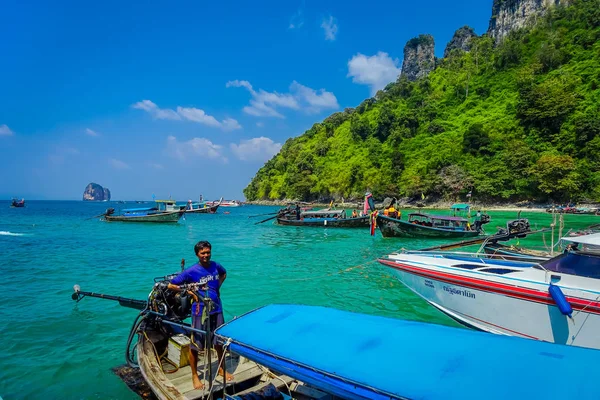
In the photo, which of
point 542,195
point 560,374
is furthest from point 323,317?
point 542,195

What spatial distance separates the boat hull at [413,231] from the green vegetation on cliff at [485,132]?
4358 centimetres

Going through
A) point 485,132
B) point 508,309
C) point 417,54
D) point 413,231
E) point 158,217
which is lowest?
point 413,231

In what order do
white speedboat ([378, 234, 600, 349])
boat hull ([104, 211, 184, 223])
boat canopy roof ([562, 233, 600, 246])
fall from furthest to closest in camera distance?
boat hull ([104, 211, 184, 223]) → boat canopy roof ([562, 233, 600, 246]) → white speedboat ([378, 234, 600, 349])

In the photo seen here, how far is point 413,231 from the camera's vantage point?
30672 millimetres

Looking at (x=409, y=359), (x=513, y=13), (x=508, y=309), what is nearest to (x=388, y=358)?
(x=409, y=359)

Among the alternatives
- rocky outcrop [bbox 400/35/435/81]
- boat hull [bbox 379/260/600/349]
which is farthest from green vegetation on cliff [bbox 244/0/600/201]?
boat hull [bbox 379/260/600/349]

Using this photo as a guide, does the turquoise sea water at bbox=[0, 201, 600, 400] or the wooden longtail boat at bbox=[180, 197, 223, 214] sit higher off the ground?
the wooden longtail boat at bbox=[180, 197, 223, 214]

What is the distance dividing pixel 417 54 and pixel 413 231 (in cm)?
→ 15882

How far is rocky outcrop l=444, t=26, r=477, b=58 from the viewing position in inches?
6063

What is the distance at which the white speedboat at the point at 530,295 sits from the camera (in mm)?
6594

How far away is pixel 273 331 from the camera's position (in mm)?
4188

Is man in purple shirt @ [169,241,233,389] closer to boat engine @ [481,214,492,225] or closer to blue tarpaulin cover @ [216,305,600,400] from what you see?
A: blue tarpaulin cover @ [216,305,600,400]

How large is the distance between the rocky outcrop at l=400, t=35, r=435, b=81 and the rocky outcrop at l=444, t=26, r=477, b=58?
26.0ft

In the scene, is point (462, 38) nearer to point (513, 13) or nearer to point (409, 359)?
point (513, 13)
